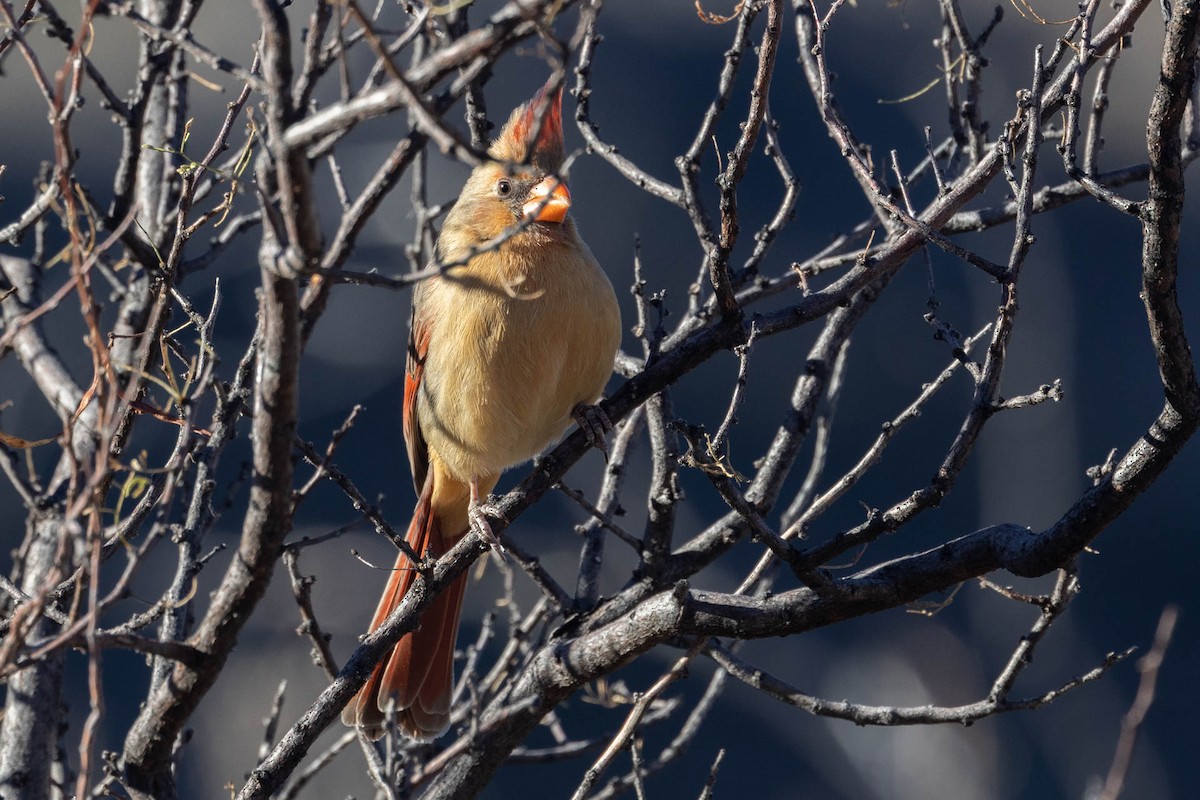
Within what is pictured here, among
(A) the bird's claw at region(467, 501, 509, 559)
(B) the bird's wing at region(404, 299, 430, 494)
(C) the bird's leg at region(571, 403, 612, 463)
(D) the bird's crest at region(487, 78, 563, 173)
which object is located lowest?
(A) the bird's claw at region(467, 501, 509, 559)

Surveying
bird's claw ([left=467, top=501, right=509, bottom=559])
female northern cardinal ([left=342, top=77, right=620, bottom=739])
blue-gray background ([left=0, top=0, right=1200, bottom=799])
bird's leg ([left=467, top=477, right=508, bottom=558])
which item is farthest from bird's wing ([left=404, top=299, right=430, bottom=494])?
blue-gray background ([left=0, top=0, right=1200, bottom=799])

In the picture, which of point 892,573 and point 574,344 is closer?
point 892,573

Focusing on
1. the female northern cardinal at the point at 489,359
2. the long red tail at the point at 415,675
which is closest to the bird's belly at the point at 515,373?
the female northern cardinal at the point at 489,359

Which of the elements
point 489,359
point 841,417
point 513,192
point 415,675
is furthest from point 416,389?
point 841,417

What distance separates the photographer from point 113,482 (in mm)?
2326

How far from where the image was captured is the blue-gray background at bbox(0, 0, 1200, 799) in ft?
21.1

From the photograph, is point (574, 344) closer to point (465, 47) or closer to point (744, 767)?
point (465, 47)

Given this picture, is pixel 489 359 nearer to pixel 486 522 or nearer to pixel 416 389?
pixel 416 389

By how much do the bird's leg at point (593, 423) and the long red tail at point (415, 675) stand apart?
55 cm

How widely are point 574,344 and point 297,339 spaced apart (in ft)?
5.35

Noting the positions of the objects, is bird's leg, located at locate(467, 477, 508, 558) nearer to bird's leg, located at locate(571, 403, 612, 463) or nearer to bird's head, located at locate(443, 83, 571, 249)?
bird's leg, located at locate(571, 403, 612, 463)

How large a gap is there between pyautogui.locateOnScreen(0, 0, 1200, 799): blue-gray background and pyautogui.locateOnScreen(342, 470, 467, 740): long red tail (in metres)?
2.67

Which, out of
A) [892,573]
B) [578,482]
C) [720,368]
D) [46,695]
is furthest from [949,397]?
[46,695]

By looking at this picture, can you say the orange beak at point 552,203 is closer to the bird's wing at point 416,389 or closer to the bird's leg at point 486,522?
the bird's wing at point 416,389
